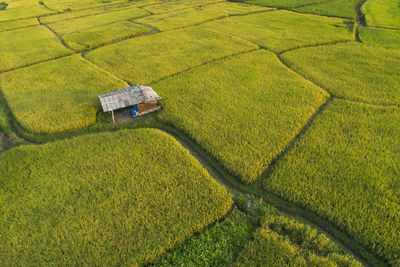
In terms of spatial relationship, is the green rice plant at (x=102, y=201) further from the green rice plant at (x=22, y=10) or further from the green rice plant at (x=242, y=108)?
the green rice plant at (x=22, y=10)

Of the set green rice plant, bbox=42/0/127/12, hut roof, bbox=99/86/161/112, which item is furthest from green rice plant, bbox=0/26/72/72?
green rice plant, bbox=42/0/127/12

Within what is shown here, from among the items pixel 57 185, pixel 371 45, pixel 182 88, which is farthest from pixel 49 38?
pixel 371 45

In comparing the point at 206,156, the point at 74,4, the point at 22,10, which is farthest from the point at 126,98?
the point at 22,10

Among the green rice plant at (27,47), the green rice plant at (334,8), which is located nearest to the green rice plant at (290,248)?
the green rice plant at (27,47)

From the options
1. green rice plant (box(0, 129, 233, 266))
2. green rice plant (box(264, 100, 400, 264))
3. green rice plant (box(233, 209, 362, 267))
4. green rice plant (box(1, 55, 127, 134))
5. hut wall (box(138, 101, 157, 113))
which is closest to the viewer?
green rice plant (box(233, 209, 362, 267))

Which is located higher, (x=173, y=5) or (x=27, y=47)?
(x=173, y=5)

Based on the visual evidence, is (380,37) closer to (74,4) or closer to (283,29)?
(283,29)

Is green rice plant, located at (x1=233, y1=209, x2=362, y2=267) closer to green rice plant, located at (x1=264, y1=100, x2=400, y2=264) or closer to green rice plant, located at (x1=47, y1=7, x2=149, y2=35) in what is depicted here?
green rice plant, located at (x1=264, y1=100, x2=400, y2=264)

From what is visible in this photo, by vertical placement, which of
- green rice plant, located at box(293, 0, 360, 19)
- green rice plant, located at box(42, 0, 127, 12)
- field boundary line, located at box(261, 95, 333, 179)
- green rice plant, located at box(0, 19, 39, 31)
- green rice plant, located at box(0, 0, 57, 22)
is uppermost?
green rice plant, located at box(293, 0, 360, 19)
